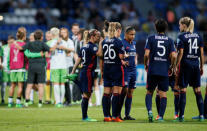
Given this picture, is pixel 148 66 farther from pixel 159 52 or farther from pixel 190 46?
pixel 190 46

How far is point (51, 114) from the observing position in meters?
14.4

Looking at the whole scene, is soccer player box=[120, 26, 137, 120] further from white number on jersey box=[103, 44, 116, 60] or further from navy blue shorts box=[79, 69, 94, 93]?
navy blue shorts box=[79, 69, 94, 93]

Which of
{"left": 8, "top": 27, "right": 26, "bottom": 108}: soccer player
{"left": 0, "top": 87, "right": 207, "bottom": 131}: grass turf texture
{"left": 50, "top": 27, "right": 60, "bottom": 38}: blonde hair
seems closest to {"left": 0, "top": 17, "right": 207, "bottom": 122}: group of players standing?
{"left": 0, "top": 87, "right": 207, "bottom": 131}: grass turf texture

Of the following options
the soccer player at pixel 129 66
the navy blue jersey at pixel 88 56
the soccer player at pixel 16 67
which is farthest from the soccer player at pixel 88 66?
the soccer player at pixel 16 67

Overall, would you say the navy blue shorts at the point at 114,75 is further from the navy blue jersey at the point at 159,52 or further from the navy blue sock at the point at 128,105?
the navy blue sock at the point at 128,105

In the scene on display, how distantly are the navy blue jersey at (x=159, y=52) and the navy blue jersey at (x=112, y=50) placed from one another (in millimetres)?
611

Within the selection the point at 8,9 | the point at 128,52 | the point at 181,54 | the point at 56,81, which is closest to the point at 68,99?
the point at 56,81

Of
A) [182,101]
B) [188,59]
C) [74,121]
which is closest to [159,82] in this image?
[182,101]

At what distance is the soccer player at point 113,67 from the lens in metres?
12.2

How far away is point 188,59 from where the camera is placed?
41.6 ft

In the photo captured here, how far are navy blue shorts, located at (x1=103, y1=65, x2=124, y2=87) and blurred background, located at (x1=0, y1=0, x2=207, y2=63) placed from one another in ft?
47.7

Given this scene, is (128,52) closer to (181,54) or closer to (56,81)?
(181,54)

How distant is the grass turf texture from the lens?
36.0 ft

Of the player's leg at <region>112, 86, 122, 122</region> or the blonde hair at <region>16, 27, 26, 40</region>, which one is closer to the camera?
the player's leg at <region>112, 86, 122, 122</region>
